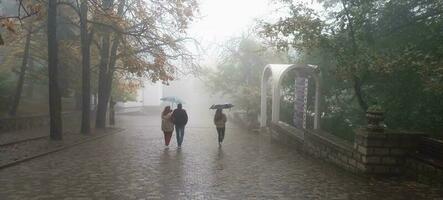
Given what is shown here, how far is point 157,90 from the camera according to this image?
7150cm

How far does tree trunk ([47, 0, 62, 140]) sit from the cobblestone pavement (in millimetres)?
2539

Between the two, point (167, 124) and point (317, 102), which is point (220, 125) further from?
point (317, 102)

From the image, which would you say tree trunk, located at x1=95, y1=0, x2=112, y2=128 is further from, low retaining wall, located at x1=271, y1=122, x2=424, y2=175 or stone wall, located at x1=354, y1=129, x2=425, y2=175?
stone wall, located at x1=354, y1=129, x2=425, y2=175

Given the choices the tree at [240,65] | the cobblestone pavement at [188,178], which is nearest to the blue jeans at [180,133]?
the cobblestone pavement at [188,178]

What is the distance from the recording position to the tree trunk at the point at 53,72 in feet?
58.4

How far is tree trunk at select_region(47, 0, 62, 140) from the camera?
58.4 ft

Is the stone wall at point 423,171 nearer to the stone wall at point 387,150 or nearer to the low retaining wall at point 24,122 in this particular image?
the stone wall at point 387,150

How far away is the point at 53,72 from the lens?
1805 centimetres

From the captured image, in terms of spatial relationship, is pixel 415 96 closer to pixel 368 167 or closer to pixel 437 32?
pixel 437 32

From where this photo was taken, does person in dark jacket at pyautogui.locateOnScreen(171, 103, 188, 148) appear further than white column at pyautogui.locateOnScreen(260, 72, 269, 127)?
No

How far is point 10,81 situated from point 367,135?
24372mm

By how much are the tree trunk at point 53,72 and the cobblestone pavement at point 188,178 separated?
2.54 m

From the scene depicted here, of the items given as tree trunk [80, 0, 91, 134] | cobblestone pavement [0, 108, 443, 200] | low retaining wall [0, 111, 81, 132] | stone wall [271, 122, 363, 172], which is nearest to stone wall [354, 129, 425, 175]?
stone wall [271, 122, 363, 172]

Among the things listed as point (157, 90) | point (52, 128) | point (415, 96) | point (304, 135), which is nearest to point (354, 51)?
point (415, 96)
